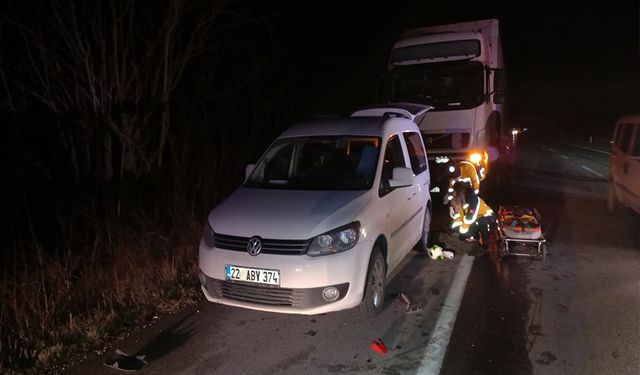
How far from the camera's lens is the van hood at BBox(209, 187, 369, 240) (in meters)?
4.12

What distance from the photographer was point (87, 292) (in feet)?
16.5

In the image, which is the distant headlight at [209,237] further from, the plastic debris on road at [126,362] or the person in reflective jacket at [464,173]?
the person in reflective jacket at [464,173]

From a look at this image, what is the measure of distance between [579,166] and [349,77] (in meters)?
8.88

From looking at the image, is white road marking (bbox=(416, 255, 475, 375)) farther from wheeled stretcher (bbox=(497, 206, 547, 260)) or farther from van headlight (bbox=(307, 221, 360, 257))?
van headlight (bbox=(307, 221, 360, 257))

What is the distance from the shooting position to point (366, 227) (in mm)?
4301

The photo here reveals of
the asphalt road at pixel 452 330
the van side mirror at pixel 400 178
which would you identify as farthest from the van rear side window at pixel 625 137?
the van side mirror at pixel 400 178

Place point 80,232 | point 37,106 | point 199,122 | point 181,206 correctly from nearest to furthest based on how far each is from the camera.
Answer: point 80,232, point 37,106, point 181,206, point 199,122

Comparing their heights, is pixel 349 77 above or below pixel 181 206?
above

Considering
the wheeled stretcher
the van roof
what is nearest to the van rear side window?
the wheeled stretcher

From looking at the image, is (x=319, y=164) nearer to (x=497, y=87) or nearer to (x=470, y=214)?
(x=470, y=214)

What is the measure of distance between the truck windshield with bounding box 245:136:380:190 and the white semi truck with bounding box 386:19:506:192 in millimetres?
4111

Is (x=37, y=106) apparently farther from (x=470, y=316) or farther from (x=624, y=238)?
(x=624, y=238)

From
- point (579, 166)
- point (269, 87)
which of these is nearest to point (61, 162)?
point (269, 87)

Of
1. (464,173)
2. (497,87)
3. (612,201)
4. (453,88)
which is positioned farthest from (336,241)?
(612,201)
